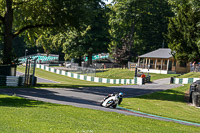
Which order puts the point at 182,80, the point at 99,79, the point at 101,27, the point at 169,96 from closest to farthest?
the point at 169,96
the point at 182,80
the point at 99,79
the point at 101,27

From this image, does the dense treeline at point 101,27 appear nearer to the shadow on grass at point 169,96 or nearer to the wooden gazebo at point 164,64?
the wooden gazebo at point 164,64

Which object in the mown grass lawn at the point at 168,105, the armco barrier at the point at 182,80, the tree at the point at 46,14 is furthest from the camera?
the armco barrier at the point at 182,80

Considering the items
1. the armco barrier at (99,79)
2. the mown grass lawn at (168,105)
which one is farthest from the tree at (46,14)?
the armco barrier at (99,79)

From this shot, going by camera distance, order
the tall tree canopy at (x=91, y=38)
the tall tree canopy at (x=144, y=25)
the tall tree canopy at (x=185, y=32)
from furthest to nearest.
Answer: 1. the tall tree canopy at (x=144, y=25)
2. the tall tree canopy at (x=91, y=38)
3. the tall tree canopy at (x=185, y=32)

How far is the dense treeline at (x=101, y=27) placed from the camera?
1118 inches

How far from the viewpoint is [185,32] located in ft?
109

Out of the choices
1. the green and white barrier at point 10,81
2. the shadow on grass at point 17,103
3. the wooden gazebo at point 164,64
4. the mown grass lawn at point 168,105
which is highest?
the wooden gazebo at point 164,64

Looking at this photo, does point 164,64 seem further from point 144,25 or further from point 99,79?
point 144,25

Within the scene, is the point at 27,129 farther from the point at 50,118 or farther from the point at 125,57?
Answer: the point at 125,57

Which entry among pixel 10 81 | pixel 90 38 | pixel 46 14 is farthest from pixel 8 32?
pixel 90 38

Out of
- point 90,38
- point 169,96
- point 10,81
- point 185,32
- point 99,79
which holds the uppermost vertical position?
point 90,38

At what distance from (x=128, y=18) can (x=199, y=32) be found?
111 feet

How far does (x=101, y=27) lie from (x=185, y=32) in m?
32.6

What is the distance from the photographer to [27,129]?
8477mm
